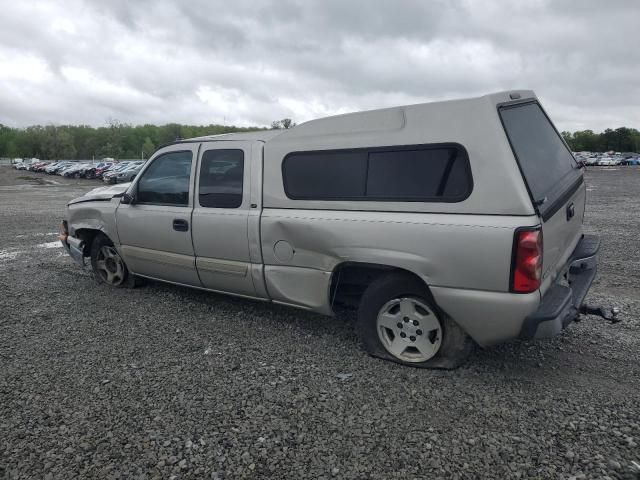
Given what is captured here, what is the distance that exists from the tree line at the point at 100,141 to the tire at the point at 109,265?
4096 inches

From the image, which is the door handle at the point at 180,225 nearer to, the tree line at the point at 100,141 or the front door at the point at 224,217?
the front door at the point at 224,217

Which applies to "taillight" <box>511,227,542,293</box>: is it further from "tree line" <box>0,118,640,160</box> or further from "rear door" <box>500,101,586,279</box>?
"tree line" <box>0,118,640,160</box>

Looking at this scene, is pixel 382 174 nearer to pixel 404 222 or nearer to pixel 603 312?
pixel 404 222

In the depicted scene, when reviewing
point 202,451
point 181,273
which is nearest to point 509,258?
point 202,451

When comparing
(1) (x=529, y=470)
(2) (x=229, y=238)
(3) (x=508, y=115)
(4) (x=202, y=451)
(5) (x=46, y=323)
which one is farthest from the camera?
(5) (x=46, y=323)

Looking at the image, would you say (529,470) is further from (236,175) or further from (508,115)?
(236,175)

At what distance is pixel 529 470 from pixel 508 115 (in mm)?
2342

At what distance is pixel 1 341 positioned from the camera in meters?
4.38

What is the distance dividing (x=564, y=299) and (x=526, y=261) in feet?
1.73

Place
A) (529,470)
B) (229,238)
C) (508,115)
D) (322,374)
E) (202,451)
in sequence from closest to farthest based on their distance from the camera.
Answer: (529,470) → (202,451) → (508,115) → (322,374) → (229,238)

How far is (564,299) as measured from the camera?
3209 millimetres

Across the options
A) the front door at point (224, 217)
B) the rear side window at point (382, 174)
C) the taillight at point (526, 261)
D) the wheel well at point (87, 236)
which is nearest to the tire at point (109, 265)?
the wheel well at point (87, 236)

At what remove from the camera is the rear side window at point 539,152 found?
3.22 metres

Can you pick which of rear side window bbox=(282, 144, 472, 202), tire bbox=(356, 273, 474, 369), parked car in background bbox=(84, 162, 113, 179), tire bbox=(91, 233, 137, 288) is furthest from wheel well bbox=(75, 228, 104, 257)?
parked car in background bbox=(84, 162, 113, 179)
